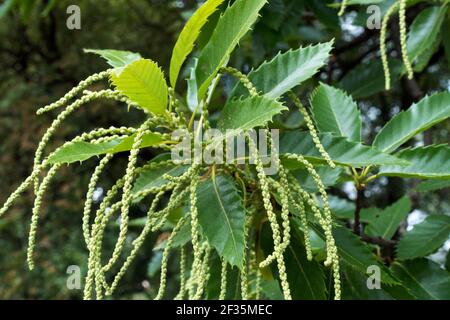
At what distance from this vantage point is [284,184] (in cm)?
93

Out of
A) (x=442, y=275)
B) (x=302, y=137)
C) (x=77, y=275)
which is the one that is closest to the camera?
(x=302, y=137)

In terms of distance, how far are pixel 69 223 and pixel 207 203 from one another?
3256 millimetres

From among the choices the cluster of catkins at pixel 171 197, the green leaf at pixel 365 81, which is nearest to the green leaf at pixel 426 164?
the cluster of catkins at pixel 171 197

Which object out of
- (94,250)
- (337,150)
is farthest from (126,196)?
(337,150)

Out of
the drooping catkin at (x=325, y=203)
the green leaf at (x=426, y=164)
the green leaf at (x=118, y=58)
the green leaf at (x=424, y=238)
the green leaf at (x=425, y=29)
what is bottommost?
the green leaf at (x=424, y=238)

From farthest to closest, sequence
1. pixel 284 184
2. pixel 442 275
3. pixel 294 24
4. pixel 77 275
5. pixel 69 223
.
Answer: pixel 69 223, pixel 294 24, pixel 442 275, pixel 77 275, pixel 284 184

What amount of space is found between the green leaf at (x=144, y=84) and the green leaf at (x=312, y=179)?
0.34 m

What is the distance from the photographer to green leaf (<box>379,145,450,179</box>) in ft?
3.54

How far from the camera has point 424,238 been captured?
145 cm

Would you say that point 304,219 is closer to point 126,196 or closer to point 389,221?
point 126,196

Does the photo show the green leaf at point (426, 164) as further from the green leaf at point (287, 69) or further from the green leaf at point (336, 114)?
the green leaf at point (287, 69)

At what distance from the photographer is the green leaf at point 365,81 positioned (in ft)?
7.28

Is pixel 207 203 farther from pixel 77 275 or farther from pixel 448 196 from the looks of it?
pixel 448 196
